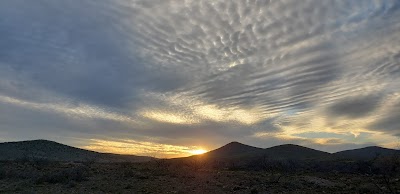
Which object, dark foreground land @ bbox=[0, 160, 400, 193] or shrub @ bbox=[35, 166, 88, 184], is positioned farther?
shrub @ bbox=[35, 166, 88, 184]

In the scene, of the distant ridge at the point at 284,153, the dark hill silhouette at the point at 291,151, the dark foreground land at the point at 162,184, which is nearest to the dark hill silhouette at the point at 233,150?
the distant ridge at the point at 284,153

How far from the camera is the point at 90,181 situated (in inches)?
869

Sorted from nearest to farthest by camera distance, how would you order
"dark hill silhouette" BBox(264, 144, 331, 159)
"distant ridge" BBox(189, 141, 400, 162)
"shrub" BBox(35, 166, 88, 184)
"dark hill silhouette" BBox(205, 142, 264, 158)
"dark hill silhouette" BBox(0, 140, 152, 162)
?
1. "shrub" BBox(35, 166, 88, 184)
2. "dark hill silhouette" BBox(0, 140, 152, 162)
3. "distant ridge" BBox(189, 141, 400, 162)
4. "dark hill silhouette" BBox(264, 144, 331, 159)
5. "dark hill silhouette" BBox(205, 142, 264, 158)

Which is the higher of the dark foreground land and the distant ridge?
the distant ridge

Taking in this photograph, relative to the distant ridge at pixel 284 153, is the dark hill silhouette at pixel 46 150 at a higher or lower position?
lower

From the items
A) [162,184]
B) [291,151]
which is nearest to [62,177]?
[162,184]

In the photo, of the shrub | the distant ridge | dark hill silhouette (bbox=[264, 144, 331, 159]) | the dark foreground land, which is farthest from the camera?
dark hill silhouette (bbox=[264, 144, 331, 159])

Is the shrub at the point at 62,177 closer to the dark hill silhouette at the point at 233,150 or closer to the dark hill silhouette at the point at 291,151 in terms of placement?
the dark hill silhouette at the point at 291,151

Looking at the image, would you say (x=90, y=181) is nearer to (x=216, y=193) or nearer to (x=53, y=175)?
(x=53, y=175)

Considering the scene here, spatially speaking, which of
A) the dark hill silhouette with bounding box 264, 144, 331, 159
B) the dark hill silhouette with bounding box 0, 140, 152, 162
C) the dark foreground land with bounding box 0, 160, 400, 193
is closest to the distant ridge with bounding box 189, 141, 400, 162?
the dark hill silhouette with bounding box 264, 144, 331, 159

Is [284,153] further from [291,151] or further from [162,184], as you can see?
[162,184]

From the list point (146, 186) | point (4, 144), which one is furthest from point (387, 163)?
point (4, 144)

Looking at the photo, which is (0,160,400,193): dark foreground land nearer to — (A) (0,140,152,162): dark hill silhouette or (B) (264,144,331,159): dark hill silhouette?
(A) (0,140,152,162): dark hill silhouette

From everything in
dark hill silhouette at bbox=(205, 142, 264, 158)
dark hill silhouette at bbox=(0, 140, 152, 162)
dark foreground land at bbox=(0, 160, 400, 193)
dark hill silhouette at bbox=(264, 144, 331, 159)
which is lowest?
dark foreground land at bbox=(0, 160, 400, 193)
